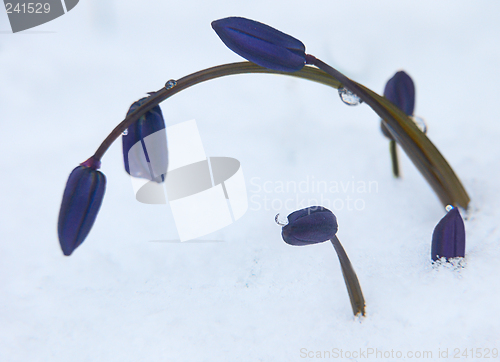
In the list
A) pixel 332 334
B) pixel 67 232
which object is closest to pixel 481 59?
pixel 332 334

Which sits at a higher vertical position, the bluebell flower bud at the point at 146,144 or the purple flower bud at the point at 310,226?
the bluebell flower bud at the point at 146,144

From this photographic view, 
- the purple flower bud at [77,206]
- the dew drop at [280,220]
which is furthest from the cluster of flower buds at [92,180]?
the dew drop at [280,220]

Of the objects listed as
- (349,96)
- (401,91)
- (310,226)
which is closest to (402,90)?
(401,91)

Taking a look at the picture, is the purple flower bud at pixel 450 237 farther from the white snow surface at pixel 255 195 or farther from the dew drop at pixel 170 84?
the dew drop at pixel 170 84

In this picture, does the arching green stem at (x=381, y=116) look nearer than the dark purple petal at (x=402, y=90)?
Yes

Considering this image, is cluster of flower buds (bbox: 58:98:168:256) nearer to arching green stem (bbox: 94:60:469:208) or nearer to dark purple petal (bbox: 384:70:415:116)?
arching green stem (bbox: 94:60:469:208)

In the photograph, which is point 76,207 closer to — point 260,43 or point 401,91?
point 260,43

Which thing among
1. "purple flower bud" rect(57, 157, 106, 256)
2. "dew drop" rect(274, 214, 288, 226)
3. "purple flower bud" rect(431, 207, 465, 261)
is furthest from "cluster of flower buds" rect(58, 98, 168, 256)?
"purple flower bud" rect(431, 207, 465, 261)

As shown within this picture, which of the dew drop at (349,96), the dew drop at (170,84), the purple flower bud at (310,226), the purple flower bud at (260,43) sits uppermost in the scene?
the purple flower bud at (260,43)
